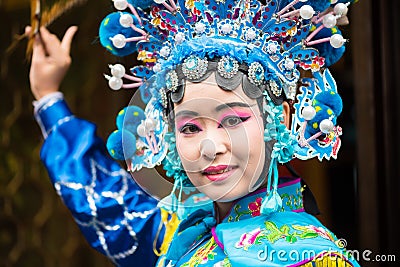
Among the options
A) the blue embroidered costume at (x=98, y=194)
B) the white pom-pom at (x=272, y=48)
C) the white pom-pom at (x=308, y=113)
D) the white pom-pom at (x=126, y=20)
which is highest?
the white pom-pom at (x=126, y=20)

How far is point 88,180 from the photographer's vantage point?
199 cm

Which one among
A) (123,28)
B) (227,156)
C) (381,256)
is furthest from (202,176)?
(381,256)

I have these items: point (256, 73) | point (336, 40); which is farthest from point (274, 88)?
point (336, 40)

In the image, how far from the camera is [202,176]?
1493 mm

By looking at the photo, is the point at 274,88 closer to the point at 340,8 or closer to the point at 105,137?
the point at 340,8

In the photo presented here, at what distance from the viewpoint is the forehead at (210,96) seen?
1.46 meters

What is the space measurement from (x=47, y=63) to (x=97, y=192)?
34 cm

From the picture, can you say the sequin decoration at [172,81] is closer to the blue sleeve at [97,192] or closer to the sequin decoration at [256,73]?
the sequin decoration at [256,73]

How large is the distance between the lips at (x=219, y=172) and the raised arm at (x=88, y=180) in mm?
500

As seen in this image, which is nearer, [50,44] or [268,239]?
[268,239]

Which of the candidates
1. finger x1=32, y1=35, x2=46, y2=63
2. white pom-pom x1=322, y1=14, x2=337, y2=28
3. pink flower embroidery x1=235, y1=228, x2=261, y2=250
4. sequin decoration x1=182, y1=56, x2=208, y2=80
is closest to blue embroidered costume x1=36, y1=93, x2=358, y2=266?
finger x1=32, y1=35, x2=46, y2=63

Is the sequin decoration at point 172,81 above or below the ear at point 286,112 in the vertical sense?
above

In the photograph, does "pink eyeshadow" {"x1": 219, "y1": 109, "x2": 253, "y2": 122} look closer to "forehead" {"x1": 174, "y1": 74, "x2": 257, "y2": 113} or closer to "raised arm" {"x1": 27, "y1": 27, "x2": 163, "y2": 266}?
"forehead" {"x1": 174, "y1": 74, "x2": 257, "y2": 113}

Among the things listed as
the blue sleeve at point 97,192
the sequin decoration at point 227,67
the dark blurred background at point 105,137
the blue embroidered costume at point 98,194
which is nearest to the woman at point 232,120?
the sequin decoration at point 227,67
